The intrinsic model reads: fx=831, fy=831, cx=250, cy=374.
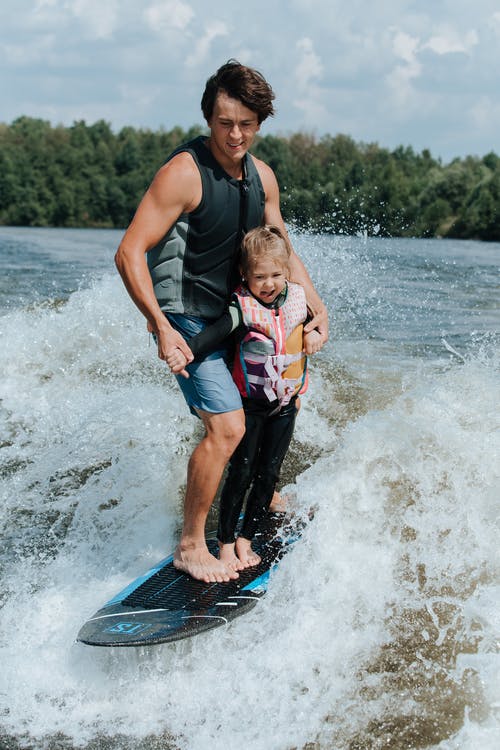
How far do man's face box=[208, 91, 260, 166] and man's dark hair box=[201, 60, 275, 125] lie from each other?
0.09 ft

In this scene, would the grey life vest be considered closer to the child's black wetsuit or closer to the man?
the man

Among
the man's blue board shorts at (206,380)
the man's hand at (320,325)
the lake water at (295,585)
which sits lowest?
the lake water at (295,585)

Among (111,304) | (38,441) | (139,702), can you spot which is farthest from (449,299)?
(139,702)

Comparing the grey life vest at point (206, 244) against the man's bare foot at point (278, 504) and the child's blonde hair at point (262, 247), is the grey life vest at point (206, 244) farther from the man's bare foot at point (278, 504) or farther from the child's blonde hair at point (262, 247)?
the man's bare foot at point (278, 504)

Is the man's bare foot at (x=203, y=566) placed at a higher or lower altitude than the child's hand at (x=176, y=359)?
lower

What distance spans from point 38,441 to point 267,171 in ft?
12.0

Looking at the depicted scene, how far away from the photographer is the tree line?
49041 mm

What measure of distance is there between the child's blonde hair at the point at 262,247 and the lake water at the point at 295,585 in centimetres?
133

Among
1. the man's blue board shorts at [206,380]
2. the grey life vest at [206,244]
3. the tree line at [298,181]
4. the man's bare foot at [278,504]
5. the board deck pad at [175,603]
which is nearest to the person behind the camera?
the board deck pad at [175,603]

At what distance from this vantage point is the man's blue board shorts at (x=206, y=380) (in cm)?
387

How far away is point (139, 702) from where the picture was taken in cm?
361

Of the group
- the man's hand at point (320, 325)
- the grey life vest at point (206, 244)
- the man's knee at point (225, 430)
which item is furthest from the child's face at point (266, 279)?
the man's knee at point (225, 430)

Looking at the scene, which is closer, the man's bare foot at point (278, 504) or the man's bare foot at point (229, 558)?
the man's bare foot at point (229, 558)

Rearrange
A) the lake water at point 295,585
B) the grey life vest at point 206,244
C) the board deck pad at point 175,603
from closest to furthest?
the lake water at point 295,585
the board deck pad at point 175,603
the grey life vest at point 206,244
